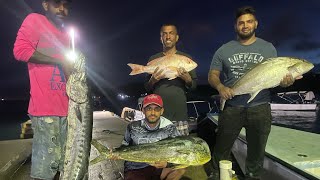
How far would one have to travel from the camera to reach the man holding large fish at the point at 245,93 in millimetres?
4391

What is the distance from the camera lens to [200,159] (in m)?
3.56

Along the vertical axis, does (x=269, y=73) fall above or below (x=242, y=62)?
below

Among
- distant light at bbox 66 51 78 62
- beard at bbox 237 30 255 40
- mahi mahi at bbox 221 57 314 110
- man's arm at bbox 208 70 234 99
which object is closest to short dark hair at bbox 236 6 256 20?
beard at bbox 237 30 255 40

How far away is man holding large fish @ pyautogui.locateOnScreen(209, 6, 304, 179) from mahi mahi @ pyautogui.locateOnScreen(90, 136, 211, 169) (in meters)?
1.20

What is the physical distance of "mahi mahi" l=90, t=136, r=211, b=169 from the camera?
11.5ft

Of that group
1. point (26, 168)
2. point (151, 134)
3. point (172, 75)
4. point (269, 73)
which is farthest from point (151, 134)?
point (26, 168)

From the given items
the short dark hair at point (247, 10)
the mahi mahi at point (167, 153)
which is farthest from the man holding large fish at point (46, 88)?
the short dark hair at point (247, 10)

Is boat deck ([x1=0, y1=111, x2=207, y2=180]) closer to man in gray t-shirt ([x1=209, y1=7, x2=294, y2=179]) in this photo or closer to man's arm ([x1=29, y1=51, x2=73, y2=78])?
man in gray t-shirt ([x1=209, y1=7, x2=294, y2=179])

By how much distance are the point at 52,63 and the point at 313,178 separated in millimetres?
3248

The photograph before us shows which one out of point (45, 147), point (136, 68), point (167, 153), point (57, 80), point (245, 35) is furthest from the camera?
point (136, 68)

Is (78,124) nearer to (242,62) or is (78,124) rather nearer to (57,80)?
(57,80)

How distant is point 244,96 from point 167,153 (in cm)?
180

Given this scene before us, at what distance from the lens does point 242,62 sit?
178 inches

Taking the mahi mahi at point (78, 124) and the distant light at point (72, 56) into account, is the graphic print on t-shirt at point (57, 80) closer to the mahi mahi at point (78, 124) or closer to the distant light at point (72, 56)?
the distant light at point (72, 56)
